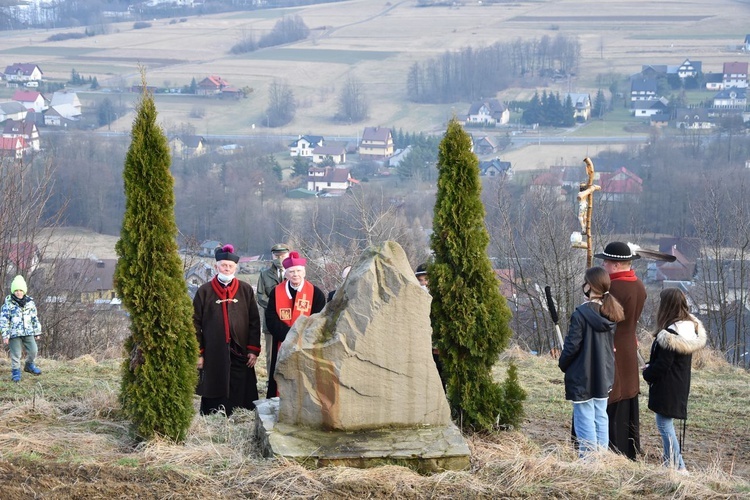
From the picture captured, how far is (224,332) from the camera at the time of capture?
27.6ft

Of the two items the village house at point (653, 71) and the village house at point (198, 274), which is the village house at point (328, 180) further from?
the village house at point (198, 274)

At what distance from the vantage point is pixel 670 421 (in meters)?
7.09

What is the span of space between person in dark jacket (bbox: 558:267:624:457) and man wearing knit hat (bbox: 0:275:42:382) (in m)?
6.08

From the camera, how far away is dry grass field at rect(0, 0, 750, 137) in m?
98.5

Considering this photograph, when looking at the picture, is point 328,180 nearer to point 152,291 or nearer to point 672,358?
point 152,291

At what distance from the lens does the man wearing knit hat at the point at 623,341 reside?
23.5ft

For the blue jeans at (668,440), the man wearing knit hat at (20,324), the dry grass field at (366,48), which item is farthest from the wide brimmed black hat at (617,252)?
the dry grass field at (366,48)

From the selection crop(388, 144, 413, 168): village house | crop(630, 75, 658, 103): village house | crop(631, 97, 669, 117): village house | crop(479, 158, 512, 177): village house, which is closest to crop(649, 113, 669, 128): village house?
crop(631, 97, 669, 117): village house

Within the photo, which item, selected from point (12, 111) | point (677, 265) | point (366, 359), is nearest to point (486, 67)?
point (12, 111)

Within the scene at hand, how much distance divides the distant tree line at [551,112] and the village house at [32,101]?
1907 inches

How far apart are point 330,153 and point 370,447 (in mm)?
76743

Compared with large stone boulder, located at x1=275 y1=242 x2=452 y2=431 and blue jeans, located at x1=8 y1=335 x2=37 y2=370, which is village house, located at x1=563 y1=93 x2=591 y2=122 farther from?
large stone boulder, located at x1=275 y1=242 x2=452 y2=431

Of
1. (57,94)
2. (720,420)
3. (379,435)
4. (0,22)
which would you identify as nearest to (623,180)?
Result: (720,420)

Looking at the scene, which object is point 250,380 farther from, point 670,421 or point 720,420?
point 720,420
